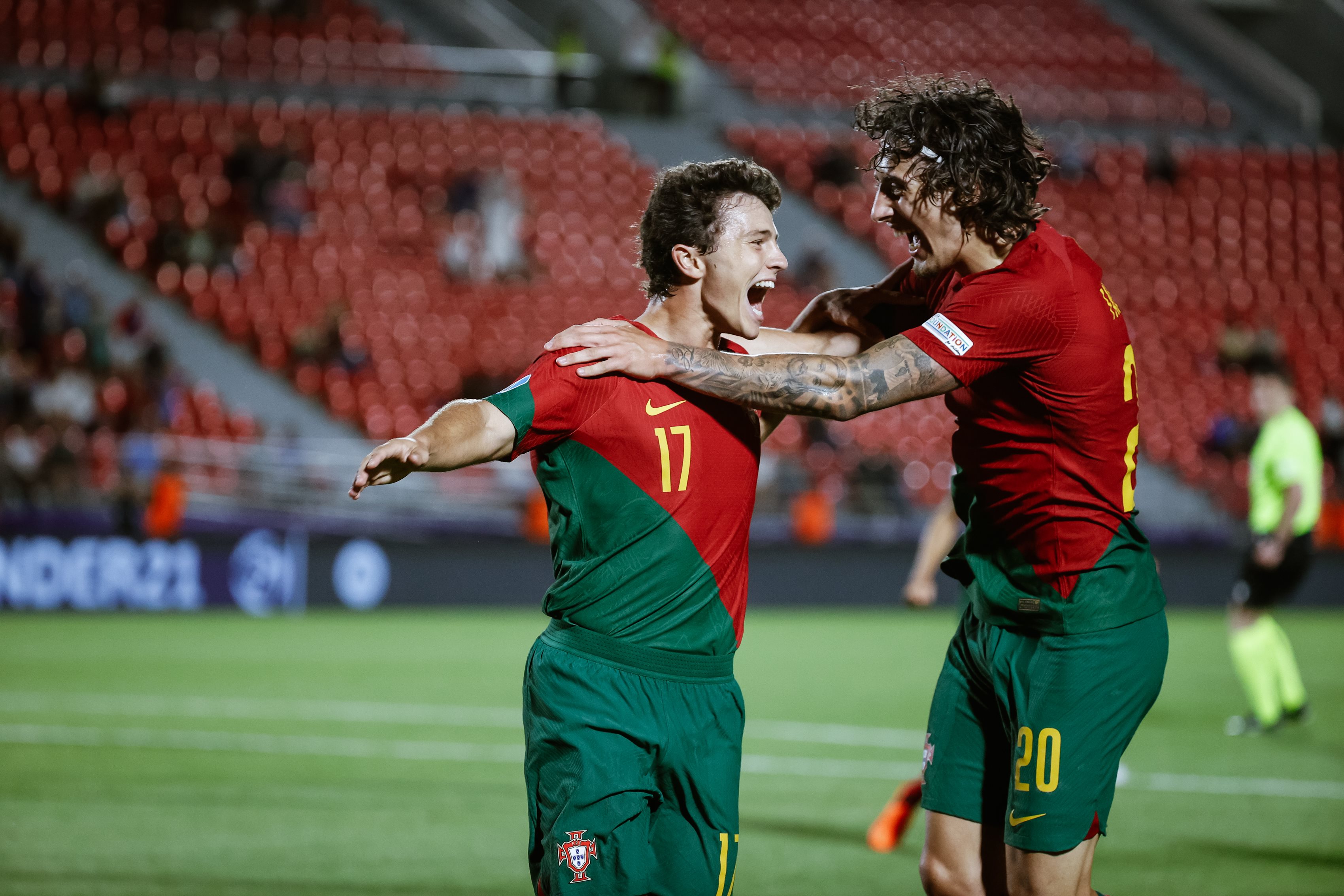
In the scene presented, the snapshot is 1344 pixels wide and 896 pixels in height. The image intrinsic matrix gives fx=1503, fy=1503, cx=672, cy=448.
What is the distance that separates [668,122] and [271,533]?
1198 cm

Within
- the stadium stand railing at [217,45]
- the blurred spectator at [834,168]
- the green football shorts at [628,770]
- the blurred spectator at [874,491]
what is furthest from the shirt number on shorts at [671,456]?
the blurred spectator at [834,168]

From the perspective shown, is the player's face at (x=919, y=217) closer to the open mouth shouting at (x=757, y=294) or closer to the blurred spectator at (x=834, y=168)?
the open mouth shouting at (x=757, y=294)

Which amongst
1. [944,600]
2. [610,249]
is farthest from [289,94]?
[944,600]

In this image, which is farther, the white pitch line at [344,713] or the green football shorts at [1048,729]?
the white pitch line at [344,713]

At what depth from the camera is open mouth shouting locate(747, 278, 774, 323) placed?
382 cm

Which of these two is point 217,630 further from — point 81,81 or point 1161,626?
point 1161,626

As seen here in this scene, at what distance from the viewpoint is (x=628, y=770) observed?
3434 mm

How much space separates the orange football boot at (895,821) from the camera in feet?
20.1

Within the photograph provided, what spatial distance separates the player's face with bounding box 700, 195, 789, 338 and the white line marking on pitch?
4.89 m

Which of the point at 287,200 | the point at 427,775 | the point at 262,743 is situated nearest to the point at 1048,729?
the point at 427,775

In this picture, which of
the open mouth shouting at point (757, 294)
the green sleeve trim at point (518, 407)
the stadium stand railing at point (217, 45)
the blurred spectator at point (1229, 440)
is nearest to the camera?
the green sleeve trim at point (518, 407)

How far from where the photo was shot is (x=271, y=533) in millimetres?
17047

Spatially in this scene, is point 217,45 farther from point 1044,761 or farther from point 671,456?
point 1044,761

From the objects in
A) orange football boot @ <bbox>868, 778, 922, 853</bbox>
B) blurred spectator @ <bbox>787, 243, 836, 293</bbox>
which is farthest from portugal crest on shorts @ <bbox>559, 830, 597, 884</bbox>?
blurred spectator @ <bbox>787, 243, 836, 293</bbox>
